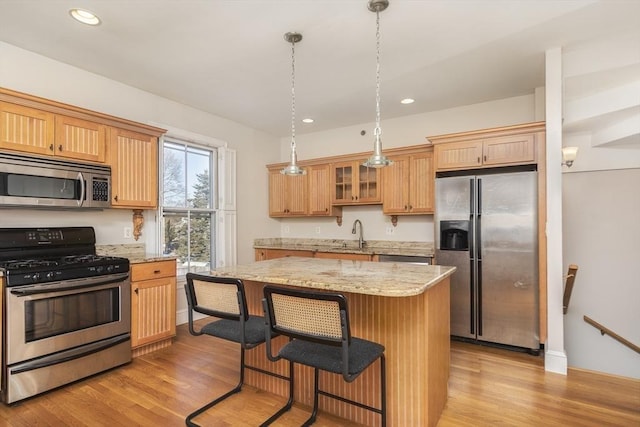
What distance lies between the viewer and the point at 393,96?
386 centimetres

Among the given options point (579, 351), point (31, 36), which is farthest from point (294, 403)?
point (579, 351)

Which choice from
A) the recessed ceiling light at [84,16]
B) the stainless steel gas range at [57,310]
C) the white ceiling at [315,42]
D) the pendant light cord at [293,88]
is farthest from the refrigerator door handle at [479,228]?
the recessed ceiling light at [84,16]

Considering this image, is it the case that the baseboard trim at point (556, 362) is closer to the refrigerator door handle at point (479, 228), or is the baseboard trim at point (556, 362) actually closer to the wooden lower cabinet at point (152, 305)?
the refrigerator door handle at point (479, 228)

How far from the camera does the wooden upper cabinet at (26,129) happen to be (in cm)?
248

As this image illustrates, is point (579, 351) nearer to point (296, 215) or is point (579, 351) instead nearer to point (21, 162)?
point (296, 215)

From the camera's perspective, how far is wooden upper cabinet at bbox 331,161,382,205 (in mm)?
4551

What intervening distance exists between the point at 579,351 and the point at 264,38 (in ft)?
17.0

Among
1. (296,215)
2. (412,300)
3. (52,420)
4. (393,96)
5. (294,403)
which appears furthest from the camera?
(296,215)

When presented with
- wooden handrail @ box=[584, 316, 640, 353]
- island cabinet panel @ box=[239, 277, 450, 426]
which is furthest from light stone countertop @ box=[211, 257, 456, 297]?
wooden handrail @ box=[584, 316, 640, 353]

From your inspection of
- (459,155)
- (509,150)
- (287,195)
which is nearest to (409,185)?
(459,155)

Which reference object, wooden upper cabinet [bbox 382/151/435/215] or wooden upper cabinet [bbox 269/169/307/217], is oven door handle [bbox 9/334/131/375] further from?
wooden upper cabinet [bbox 382/151/435/215]

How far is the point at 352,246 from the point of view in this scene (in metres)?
4.91

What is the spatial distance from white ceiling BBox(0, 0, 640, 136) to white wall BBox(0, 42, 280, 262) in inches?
4.9

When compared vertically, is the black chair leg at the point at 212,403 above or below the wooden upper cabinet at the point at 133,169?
below
